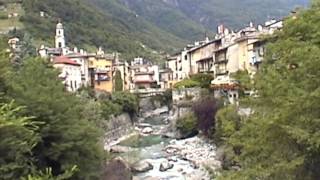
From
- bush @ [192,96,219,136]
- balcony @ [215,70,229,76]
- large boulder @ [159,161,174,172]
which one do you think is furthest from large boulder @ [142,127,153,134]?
large boulder @ [159,161,174,172]

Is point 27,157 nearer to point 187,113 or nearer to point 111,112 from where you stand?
point 187,113

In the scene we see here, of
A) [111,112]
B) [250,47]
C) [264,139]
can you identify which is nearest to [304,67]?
[264,139]

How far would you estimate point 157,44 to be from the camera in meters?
171

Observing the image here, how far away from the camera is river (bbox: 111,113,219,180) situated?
35.5 meters

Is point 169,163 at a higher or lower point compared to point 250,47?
lower

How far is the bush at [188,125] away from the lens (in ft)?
166

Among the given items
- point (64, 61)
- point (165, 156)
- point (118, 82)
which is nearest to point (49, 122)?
point (165, 156)

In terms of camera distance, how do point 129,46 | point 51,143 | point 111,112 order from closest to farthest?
1. point 51,143
2. point 111,112
3. point 129,46

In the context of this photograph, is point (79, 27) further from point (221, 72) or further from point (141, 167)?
point (141, 167)

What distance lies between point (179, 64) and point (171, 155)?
152 feet

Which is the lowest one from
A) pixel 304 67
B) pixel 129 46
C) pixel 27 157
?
pixel 27 157

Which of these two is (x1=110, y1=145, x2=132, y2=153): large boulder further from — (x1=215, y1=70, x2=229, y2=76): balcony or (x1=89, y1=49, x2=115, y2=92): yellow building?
(x1=89, y1=49, x2=115, y2=92): yellow building

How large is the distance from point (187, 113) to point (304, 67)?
126ft

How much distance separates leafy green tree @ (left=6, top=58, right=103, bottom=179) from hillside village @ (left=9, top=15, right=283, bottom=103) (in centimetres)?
1785
